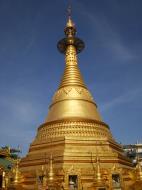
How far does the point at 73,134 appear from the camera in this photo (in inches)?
931

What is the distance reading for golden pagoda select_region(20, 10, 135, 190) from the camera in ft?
66.4

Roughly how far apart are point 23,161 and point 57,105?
20.3 feet

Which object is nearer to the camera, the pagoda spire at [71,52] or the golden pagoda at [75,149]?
the golden pagoda at [75,149]

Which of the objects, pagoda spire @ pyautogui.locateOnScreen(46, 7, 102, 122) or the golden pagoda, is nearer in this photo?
the golden pagoda

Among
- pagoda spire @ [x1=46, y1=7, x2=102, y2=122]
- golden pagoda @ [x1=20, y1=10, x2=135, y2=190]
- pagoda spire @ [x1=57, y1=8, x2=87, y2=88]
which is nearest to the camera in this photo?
golden pagoda @ [x1=20, y1=10, x2=135, y2=190]

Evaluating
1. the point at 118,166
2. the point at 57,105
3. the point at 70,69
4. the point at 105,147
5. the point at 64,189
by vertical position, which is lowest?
the point at 64,189

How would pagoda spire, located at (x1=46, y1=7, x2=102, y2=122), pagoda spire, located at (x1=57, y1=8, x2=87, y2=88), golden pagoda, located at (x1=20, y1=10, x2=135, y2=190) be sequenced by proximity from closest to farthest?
golden pagoda, located at (x1=20, y1=10, x2=135, y2=190), pagoda spire, located at (x1=46, y1=7, x2=102, y2=122), pagoda spire, located at (x1=57, y1=8, x2=87, y2=88)

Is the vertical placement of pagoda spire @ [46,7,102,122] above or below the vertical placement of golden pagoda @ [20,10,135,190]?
above

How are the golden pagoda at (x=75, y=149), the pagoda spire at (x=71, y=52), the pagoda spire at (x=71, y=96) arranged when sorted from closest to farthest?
1. the golden pagoda at (x=75, y=149)
2. the pagoda spire at (x=71, y=96)
3. the pagoda spire at (x=71, y=52)

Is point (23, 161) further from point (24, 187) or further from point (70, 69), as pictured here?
point (70, 69)

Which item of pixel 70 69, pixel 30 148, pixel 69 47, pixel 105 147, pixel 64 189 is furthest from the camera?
pixel 69 47

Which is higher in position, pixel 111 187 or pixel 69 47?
pixel 69 47

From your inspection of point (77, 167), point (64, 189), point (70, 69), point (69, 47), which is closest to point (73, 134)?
point (77, 167)

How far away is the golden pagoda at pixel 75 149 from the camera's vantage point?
797 inches
